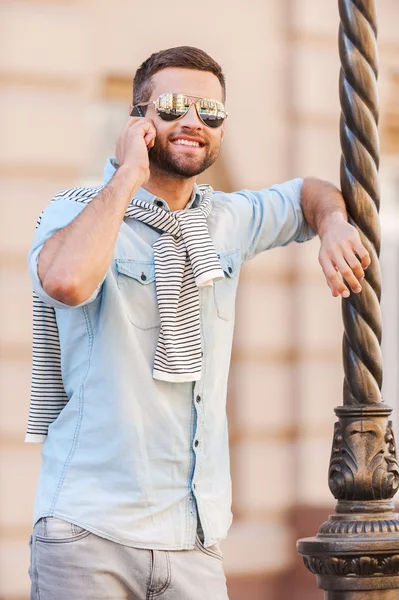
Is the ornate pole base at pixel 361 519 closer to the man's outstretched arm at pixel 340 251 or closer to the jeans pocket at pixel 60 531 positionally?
the man's outstretched arm at pixel 340 251

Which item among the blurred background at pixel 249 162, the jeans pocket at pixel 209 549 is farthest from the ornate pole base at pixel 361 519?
the blurred background at pixel 249 162

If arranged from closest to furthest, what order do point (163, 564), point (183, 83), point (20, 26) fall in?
point (163, 564)
point (183, 83)
point (20, 26)

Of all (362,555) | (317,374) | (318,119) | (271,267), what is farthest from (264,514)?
(362,555)

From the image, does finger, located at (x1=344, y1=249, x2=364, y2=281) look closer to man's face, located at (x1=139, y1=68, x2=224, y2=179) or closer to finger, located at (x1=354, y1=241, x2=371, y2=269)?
finger, located at (x1=354, y1=241, x2=371, y2=269)

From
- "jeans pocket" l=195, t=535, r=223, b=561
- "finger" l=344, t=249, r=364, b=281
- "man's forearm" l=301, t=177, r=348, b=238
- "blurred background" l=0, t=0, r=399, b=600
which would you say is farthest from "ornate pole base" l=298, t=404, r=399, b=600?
"blurred background" l=0, t=0, r=399, b=600

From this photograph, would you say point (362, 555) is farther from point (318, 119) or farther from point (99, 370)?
point (318, 119)

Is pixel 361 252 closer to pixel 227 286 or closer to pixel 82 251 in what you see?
pixel 227 286

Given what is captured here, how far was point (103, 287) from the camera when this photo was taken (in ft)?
9.21

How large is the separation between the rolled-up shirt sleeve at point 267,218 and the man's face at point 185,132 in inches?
8.0

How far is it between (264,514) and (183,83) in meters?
4.13

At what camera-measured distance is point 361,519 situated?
9.45ft

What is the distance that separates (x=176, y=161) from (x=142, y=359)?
1.68ft

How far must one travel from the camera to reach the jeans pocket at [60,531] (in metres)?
2.66

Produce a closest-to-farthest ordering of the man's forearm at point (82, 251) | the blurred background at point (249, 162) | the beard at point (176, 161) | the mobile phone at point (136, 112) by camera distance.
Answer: the man's forearm at point (82, 251), the beard at point (176, 161), the mobile phone at point (136, 112), the blurred background at point (249, 162)
